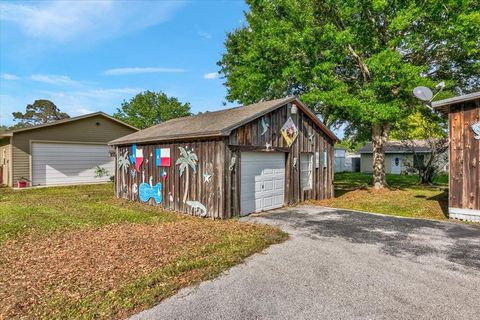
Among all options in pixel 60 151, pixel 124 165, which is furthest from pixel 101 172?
pixel 124 165

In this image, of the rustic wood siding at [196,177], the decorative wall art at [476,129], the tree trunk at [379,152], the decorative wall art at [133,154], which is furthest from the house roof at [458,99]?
the decorative wall art at [133,154]

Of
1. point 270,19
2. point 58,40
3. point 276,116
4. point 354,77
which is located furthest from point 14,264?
point 354,77

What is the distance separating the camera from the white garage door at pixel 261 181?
8.95 m

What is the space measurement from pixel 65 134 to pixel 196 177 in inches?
484

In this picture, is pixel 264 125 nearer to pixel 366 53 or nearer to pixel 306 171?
pixel 306 171

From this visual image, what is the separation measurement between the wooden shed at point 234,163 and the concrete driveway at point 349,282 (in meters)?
2.77

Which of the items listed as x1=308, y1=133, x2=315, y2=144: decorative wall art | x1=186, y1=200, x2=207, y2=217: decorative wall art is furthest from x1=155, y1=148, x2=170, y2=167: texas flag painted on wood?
x1=308, y1=133, x2=315, y2=144: decorative wall art

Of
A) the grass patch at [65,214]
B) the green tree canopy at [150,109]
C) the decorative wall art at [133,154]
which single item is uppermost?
the green tree canopy at [150,109]

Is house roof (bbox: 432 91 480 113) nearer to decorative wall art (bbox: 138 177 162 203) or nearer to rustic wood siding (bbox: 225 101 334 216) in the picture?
rustic wood siding (bbox: 225 101 334 216)

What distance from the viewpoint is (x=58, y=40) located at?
37.6 ft

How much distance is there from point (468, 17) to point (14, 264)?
1499cm

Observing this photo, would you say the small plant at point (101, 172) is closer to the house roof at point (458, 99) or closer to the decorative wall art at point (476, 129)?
the house roof at point (458, 99)

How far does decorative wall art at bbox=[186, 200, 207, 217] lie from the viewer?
27.9ft

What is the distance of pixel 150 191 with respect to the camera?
10.7m
